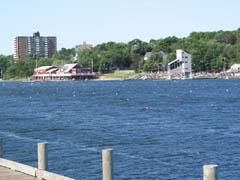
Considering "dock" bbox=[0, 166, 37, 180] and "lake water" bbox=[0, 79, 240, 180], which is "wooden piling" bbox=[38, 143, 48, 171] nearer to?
"dock" bbox=[0, 166, 37, 180]

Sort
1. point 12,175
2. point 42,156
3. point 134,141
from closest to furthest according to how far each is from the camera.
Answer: point 42,156 → point 12,175 → point 134,141

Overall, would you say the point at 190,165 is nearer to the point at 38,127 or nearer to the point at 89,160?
the point at 89,160

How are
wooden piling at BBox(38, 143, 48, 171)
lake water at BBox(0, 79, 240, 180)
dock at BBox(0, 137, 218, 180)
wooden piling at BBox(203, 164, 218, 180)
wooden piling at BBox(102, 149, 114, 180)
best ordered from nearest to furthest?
1. wooden piling at BBox(203, 164, 218, 180)
2. wooden piling at BBox(102, 149, 114, 180)
3. dock at BBox(0, 137, 218, 180)
4. wooden piling at BBox(38, 143, 48, 171)
5. lake water at BBox(0, 79, 240, 180)

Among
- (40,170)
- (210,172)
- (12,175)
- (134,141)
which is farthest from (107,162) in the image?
(134,141)

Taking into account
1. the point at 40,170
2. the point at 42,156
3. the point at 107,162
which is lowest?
the point at 40,170

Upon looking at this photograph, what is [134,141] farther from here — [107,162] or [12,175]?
[107,162]

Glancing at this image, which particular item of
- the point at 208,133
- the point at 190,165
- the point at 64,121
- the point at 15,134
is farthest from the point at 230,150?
the point at 64,121

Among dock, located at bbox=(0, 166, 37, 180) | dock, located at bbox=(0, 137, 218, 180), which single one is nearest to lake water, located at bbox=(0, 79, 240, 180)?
dock, located at bbox=(0, 137, 218, 180)

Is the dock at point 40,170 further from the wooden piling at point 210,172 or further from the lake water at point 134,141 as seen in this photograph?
the lake water at point 134,141

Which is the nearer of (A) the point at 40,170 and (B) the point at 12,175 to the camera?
(A) the point at 40,170

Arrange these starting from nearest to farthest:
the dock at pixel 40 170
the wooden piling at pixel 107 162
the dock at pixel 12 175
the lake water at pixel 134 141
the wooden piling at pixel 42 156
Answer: the wooden piling at pixel 107 162 → the dock at pixel 40 170 → the dock at pixel 12 175 → the wooden piling at pixel 42 156 → the lake water at pixel 134 141

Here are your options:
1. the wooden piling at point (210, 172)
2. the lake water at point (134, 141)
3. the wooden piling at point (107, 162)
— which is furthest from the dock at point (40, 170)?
the lake water at point (134, 141)

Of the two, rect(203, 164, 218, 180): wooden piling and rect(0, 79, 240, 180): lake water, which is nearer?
rect(203, 164, 218, 180): wooden piling

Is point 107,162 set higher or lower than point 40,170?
higher
